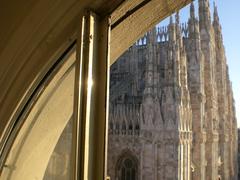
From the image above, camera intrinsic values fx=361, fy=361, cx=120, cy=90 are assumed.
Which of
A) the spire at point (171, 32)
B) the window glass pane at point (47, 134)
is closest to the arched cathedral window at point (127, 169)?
the spire at point (171, 32)

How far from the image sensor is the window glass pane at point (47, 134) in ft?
5.53

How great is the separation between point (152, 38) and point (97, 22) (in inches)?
655

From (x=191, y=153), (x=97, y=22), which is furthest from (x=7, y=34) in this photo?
(x=191, y=153)

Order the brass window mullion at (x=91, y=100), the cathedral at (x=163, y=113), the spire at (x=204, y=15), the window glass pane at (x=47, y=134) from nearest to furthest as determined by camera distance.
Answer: the brass window mullion at (x=91, y=100)
the window glass pane at (x=47, y=134)
the cathedral at (x=163, y=113)
the spire at (x=204, y=15)

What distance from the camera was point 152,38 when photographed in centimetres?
1777

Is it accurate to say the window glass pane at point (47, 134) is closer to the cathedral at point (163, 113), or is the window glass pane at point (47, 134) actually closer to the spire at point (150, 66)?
the cathedral at point (163, 113)

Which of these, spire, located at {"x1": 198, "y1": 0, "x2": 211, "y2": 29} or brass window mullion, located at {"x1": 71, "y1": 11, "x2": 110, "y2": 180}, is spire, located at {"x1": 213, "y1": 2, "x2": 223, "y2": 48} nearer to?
spire, located at {"x1": 198, "y1": 0, "x2": 211, "y2": 29}

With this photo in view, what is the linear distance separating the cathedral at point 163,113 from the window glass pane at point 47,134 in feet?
47.9

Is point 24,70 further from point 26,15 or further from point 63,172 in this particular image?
point 63,172

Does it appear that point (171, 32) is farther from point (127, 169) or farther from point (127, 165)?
point (127, 169)

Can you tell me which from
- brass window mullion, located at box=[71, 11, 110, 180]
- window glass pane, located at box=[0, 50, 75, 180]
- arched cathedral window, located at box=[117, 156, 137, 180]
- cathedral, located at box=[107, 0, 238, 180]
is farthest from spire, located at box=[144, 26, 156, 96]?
brass window mullion, located at box=[71, 11, 110, 180]

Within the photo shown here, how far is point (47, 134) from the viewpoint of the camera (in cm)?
193

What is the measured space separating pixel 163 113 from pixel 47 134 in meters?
15.0

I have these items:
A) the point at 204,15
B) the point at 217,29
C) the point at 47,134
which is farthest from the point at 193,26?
the point at 47,134
